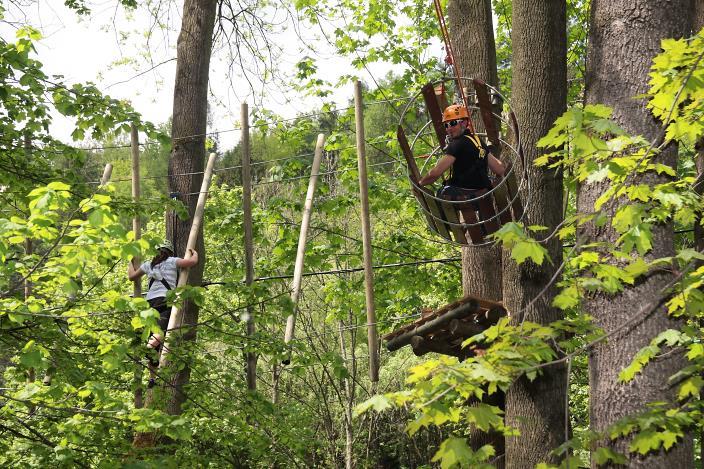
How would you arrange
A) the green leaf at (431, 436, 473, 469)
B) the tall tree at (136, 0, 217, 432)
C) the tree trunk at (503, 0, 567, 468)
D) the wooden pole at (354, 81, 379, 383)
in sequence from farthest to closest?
the tall tree at (136, 0, 217, 432) < the wooden pole at (354, 81, 379, 383) < the tree trunk at (503, 0, 567, 468) < the green leaf at (431, 436, 473, 469)

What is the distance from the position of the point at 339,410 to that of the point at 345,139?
34.1 feet

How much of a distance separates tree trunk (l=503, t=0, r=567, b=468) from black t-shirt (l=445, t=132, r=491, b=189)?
49 cm

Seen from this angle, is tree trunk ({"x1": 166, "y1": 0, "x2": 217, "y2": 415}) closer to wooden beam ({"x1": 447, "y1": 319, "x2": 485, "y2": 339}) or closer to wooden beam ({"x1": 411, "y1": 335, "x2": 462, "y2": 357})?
wooden beam ({"x1": 411, "y1": 335, "x2": 462, "y2": 357})

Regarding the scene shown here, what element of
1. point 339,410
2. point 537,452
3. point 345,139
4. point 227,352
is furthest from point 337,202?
point 339,410

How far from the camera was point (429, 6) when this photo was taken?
14438 mm

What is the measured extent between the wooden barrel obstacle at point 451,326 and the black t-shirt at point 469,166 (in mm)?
1020

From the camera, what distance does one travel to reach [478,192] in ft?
23.2

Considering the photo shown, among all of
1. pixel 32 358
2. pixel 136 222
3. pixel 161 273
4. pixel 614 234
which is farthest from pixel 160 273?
pixel 614 234

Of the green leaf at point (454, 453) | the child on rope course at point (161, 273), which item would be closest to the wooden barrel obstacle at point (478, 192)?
the child on rope course at point (161, 273)

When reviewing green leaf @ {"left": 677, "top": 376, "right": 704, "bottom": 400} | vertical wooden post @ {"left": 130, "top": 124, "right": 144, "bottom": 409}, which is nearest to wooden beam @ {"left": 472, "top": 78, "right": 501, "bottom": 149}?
vertical wooden post @ {"left": 130, "top": 124, "right": 144, "bottom": 409}

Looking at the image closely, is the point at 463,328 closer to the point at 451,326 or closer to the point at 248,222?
the point at 451,326

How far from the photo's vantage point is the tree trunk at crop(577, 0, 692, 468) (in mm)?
4398

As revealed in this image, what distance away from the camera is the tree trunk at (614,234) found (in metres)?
4.40

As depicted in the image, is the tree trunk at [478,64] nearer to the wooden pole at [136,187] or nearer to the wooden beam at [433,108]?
the wooden beam at [433,108]
